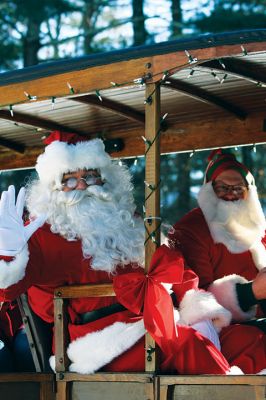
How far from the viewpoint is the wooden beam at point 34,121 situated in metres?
6.52

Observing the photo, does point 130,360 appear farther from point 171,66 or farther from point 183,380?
point 171,66

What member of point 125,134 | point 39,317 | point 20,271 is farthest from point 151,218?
point 125,134

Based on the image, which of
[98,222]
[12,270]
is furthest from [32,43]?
[12,270]

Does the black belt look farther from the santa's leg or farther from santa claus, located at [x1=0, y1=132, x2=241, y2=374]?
the santa's leg

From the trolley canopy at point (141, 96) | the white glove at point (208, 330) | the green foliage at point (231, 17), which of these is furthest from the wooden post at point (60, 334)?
the green foliage at point (231, 17)

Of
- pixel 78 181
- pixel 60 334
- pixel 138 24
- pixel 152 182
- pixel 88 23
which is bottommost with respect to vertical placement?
pixel 60 334

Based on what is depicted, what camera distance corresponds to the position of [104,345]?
546 cm

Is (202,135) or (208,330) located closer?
(208,330)

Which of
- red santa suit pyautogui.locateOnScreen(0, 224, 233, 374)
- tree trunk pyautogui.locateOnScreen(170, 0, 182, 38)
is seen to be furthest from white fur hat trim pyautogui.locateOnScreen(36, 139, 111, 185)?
tree trunk pyautogui.locateOnScreen(170, 0, 182, 38)

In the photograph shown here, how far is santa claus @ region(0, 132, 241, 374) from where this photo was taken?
532cm

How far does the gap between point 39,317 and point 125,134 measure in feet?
5.90

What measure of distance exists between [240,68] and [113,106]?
1.07 meters

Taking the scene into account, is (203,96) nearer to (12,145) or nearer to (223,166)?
(223,166)

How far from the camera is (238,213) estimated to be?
21.9 ft
